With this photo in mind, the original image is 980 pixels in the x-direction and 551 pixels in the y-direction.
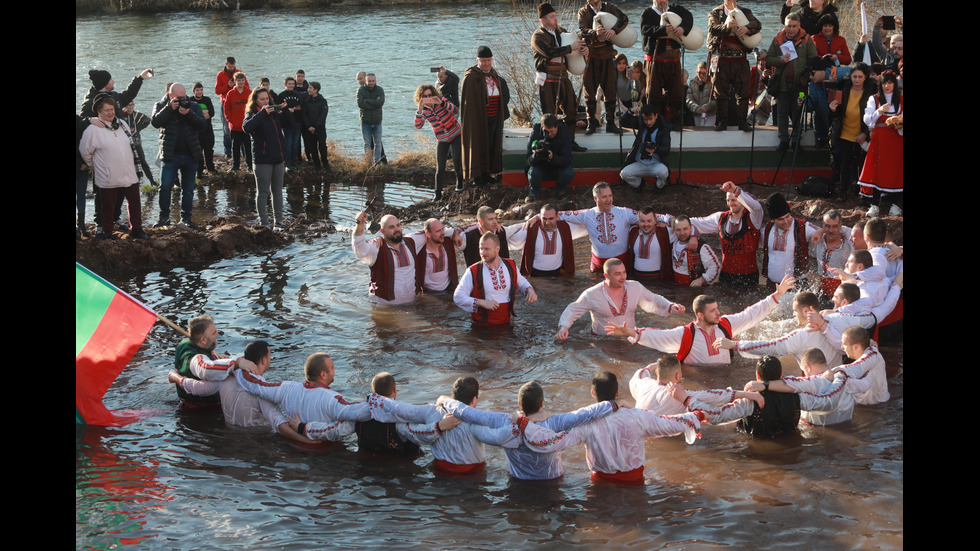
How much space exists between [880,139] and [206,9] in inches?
1379

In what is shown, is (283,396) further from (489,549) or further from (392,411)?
(489,549)

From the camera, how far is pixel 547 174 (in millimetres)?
13984

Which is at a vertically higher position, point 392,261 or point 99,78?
point 99,78

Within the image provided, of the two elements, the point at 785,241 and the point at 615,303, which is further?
the point at 785,241

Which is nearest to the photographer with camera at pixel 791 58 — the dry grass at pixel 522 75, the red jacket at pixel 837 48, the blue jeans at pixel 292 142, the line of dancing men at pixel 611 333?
the red jacket at pixel 837 48

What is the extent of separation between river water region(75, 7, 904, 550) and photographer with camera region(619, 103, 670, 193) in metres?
3.97

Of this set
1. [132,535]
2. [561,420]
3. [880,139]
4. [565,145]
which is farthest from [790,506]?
[565,145]

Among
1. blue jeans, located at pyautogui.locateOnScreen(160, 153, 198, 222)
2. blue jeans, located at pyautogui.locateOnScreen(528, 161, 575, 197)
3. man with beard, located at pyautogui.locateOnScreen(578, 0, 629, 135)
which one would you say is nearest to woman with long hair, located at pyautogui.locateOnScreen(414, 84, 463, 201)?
blue jeans, located at pyautogui.locateOnScreen(528, 161, 575, 197)

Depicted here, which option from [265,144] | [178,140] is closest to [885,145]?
[265,144]

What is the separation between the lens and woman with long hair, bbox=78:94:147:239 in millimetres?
11164

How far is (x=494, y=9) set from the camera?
35438 mm

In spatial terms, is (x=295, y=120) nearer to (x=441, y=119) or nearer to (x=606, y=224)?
(x=441, y=119)

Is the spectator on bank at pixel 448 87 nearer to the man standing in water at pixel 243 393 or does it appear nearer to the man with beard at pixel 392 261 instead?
the man with beard at pixel 392 261

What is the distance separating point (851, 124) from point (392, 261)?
6.35m
